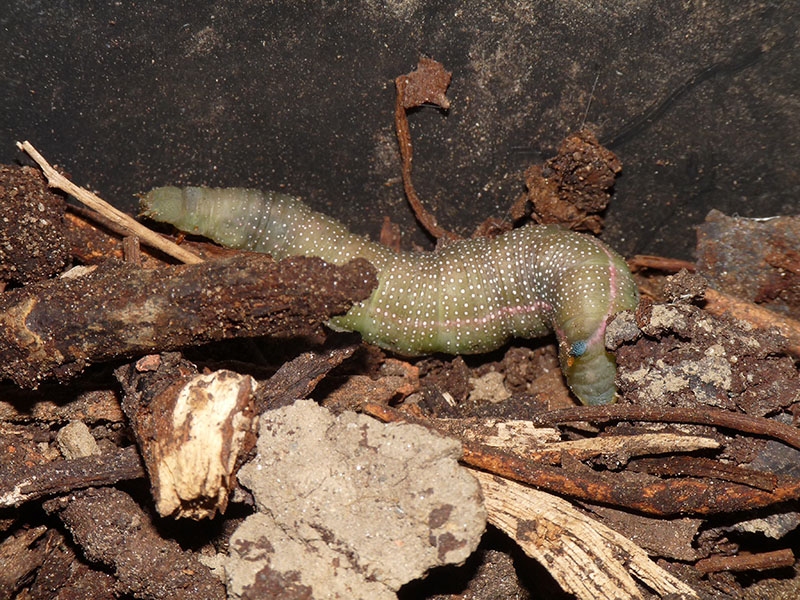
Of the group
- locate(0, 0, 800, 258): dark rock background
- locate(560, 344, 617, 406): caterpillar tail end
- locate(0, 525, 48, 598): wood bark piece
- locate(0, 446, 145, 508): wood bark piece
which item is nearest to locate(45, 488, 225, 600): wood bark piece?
locate(0, 446, 145, 508): wood bark piece

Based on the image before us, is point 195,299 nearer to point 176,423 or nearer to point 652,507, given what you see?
point 176,423

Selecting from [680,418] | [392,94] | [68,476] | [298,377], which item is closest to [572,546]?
[680,418]

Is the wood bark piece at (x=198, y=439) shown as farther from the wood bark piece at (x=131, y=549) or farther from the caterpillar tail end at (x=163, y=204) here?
the caterpillar tail end at (x=163, y=204)

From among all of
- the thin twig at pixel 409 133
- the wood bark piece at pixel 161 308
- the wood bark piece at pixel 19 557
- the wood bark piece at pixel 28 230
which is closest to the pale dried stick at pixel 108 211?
the wood bark piece at pixel 28 230

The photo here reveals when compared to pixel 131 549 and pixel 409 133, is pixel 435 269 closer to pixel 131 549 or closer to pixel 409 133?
pixel 409 133

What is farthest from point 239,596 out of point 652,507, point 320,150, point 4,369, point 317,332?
point 320,150

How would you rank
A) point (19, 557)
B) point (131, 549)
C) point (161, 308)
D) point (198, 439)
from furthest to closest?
point (19, 557) → point (131, 549) → point (161, 308) → point (198, 439)

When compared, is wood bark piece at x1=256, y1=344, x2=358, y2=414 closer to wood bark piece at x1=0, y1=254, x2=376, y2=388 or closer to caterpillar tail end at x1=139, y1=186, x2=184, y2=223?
wood bark piece at x1=0, y1=254, x2=376, y2=388
